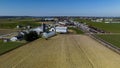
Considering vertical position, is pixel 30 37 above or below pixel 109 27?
above

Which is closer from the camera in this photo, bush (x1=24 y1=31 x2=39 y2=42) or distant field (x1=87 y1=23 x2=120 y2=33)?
bush (x1=24 y1=31 x2=39 y2=42)

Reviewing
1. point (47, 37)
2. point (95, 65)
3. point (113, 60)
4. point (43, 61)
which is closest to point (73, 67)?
point (95, 65)

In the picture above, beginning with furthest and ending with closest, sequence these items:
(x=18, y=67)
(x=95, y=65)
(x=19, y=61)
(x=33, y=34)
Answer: (x=33, y=34) → (x=19, y=61) → (x=95, y=65) → (x=18, y=67)

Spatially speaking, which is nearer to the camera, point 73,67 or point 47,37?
point 73,67

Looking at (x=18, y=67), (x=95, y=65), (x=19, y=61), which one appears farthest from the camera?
(x=19, y=61)

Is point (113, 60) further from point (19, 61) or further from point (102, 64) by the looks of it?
point (19, 61)

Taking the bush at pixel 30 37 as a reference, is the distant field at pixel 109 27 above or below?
below

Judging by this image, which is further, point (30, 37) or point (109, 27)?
point (109, 27)

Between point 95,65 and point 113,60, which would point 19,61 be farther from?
point 113,60

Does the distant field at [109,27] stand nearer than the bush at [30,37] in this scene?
No

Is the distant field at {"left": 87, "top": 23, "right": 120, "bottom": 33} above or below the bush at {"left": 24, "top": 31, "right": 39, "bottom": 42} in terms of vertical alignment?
below
